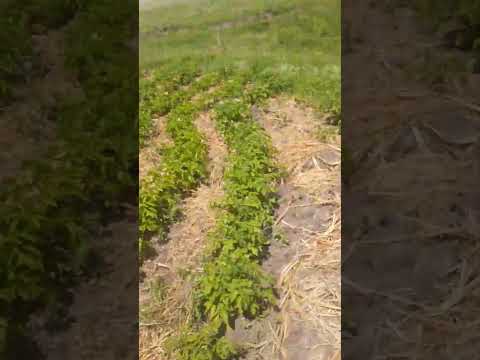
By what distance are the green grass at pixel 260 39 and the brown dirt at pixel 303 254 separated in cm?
62

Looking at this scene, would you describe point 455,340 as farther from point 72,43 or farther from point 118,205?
point 72,43

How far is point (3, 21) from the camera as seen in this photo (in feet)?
20.9

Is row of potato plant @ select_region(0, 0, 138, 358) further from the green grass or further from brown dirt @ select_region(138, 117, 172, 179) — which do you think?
the green grass

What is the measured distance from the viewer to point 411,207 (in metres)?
4.53

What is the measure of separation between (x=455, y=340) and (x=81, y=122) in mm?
3195

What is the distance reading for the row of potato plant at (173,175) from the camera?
4.48 meters

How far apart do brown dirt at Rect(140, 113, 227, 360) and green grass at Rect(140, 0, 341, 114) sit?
5.65 ft

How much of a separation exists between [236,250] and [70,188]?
123 centimetres

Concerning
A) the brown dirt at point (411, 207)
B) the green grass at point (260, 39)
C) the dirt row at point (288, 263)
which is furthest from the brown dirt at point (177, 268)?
the green grass at point (260, 39)

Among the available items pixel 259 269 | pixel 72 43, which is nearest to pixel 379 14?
pixel 72 43

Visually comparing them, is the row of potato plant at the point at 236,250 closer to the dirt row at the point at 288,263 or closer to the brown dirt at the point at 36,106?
the dirt row at the point at 288,263

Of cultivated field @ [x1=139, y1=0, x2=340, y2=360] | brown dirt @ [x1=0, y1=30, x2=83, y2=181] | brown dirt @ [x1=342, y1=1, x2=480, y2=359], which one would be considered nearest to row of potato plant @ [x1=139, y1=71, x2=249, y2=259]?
cultivated field @ [x1=139, y1=0, x2=340, y2=360]

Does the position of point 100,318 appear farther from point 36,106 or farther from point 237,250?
point 36,106

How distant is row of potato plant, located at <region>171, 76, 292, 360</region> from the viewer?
3.62m
